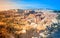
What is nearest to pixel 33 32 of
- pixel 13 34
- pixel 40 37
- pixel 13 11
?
pixel 40 37

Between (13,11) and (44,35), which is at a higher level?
(13,11)

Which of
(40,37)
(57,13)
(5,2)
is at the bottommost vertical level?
(40,37)

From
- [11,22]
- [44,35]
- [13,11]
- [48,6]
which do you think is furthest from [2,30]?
[48,6]

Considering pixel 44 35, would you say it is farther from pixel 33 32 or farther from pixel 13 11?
pixel 13 11

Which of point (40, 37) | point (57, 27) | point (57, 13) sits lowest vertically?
point (40, 37)

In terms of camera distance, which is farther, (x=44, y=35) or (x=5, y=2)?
(x=5, y=2)

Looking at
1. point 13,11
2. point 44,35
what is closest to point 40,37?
point 44,35

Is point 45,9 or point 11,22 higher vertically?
point 45,9

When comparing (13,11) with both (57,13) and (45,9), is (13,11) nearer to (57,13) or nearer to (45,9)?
(45,9)
